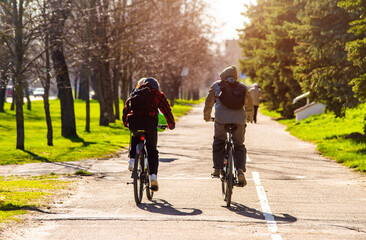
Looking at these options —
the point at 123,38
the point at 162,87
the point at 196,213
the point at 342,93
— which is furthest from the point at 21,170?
the point at 162,87

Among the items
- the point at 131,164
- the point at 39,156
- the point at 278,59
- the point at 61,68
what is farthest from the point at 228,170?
the point at 278,59

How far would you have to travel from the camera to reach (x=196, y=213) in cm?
810

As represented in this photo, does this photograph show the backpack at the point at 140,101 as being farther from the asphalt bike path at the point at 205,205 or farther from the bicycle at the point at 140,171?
the asphalt bike path at the point at 205,205

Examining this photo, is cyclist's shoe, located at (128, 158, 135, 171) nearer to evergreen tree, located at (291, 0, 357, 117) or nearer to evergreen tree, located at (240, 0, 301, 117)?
evergreen tree, located at (291, 0, 357, 117)

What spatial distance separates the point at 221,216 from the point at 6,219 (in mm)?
2533

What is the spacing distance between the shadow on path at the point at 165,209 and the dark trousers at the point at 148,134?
0.46m

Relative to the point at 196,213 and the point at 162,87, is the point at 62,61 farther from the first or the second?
the point at 162,87

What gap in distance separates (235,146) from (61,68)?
44.4 ft

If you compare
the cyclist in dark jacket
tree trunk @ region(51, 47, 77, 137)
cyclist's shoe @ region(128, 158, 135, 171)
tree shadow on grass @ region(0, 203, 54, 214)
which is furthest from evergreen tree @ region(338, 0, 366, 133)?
tree trunk @ region(51, 47, 77, 137)

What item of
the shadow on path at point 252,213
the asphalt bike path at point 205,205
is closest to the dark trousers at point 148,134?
the asphalt bike path at point 205,205

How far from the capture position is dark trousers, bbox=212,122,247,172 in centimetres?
888

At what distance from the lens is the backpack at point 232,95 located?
8867mm

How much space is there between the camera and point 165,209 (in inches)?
333

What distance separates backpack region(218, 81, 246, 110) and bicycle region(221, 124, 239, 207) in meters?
0.29
